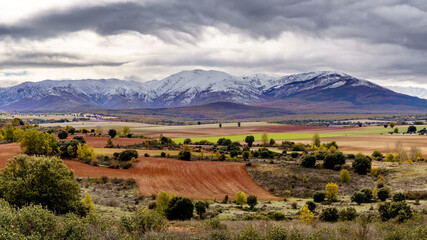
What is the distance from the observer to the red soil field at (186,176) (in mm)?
67125

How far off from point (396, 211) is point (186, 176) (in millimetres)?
45079

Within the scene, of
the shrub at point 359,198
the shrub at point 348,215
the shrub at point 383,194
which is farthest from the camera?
the shrub at point 383,194

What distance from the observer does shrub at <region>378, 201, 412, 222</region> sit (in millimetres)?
40344

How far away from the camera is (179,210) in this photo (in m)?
47.3

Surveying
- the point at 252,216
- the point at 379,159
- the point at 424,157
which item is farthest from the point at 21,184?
the point at 424,157

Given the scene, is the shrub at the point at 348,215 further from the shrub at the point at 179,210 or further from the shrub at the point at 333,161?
the shrub at the point at 333,161

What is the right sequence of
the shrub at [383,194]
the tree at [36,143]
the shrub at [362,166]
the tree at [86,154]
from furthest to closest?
the tree at [36,143] → the tree at [86,154] → the shrub at [362,166] → the shrub at [383,194]

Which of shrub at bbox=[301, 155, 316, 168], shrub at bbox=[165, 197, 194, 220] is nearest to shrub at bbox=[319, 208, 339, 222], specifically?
shrub at bbox=[165, 197, 194, 220]

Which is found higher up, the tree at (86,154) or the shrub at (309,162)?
the tree at (86,154)

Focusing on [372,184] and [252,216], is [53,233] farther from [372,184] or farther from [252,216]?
[372,184]

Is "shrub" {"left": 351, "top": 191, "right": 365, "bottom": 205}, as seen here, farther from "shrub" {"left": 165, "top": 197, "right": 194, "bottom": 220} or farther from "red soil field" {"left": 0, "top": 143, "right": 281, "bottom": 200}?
"shrub" {"left": 165, "top": 197, "right": 194, "bottom": 220}

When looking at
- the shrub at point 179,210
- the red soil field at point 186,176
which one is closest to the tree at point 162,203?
the shrub at point 179,210

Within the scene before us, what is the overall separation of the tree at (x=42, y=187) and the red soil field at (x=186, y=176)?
2563 cm

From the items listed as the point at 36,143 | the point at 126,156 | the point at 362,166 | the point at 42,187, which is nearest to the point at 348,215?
the point at 42,187
